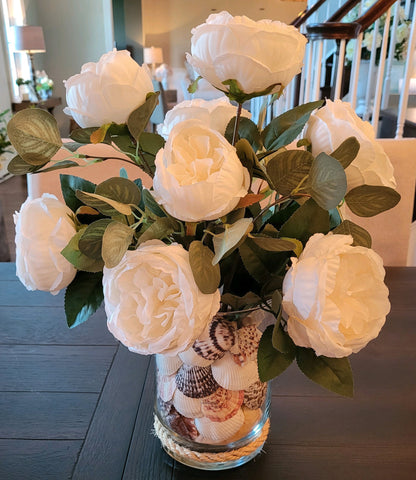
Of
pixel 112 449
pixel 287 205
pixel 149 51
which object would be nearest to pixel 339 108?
pixel 287 205

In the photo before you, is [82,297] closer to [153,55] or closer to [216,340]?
[216,340]

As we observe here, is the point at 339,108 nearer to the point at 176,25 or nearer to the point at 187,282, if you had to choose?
the point at 187,282

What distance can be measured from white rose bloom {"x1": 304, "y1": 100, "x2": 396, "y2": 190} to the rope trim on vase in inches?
13.2

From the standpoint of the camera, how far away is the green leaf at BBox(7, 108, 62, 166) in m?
0.44

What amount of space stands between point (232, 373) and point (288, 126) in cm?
27

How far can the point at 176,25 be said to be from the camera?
907 centimetres

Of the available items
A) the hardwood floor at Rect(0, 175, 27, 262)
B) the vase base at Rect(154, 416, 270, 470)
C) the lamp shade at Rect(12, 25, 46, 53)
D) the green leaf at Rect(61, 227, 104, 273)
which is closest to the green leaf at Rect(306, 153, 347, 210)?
the green leaf at Rect(61, 227, 104, 273)

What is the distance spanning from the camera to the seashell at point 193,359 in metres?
0.51

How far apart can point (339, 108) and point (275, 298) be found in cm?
19

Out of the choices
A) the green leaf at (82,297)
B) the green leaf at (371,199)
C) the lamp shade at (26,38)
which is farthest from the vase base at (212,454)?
the lamp shade at (26,38)

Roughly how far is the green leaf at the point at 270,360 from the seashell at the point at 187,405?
0.48 ft

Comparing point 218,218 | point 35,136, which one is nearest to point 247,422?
point 218,218

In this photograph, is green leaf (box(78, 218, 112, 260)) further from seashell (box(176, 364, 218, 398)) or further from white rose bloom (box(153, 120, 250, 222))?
seashell (box(176, 364, 218, 398))

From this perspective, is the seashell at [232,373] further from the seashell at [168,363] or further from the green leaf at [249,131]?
the green leaf at [249,131]
